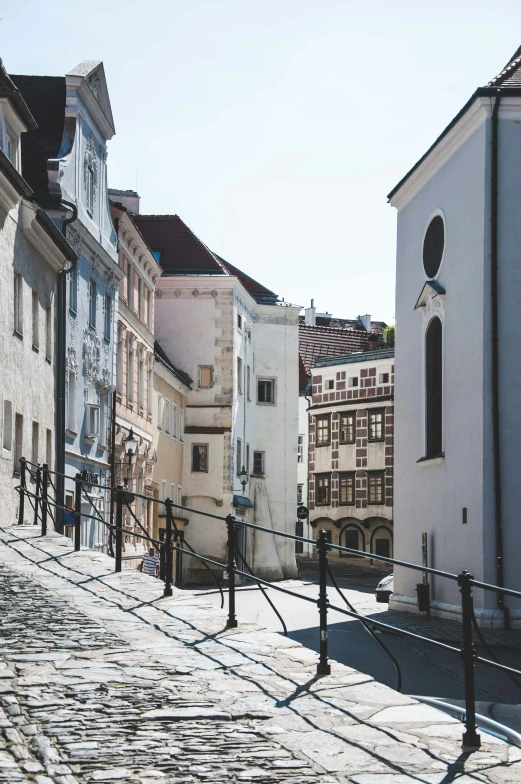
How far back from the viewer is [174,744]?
20.0 ft

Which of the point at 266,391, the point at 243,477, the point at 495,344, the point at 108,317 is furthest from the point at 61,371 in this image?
the point at 266,391

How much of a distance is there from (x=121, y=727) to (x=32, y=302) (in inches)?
758

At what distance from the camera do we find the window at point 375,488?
6744 cm

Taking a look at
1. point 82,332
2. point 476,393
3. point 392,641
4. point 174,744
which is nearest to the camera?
point 174,744

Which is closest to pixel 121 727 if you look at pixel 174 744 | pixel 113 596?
pixel 174 744

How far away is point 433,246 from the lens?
28.3m

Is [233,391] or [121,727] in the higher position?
[233,391]

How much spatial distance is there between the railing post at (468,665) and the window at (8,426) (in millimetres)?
16314

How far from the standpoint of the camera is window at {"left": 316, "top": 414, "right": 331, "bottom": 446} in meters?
70.7

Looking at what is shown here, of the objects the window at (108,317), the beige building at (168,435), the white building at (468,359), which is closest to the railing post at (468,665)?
the white building at (468,359)

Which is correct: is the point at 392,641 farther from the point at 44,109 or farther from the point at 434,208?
the point at 44,109

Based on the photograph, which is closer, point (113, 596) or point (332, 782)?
point (332, 782)

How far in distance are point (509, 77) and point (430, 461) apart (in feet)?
28.1

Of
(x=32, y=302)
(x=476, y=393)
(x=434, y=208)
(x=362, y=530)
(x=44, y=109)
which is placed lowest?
(x=362, y=530)
